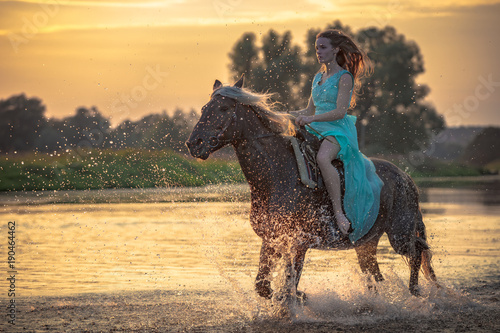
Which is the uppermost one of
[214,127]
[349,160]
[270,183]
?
[214,127]

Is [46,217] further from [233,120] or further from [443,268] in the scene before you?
[233,120]

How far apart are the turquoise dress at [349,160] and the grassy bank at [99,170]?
24.4 m

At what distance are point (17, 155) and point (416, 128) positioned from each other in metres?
42.3

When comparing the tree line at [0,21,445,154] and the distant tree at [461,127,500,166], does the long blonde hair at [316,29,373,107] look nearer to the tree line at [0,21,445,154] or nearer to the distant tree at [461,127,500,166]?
the tree line at [0,21,445,154]

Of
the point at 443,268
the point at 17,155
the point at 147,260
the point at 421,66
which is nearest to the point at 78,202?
the point at 17,155

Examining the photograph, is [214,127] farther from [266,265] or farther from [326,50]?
[326,50]

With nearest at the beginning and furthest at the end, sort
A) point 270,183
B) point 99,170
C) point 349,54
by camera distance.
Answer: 1. point 270,183
2. point 349,54
3. point 99,170

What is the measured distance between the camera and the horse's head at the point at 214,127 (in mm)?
7016

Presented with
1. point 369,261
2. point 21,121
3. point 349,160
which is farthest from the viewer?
point 21,121

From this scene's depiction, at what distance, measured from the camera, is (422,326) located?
7.68 metres

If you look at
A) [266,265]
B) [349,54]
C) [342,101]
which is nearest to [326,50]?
[349,54]

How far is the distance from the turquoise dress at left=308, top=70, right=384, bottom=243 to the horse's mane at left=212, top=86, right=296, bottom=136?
452 millimetres

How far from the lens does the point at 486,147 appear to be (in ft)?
325

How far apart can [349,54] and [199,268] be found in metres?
4.60
